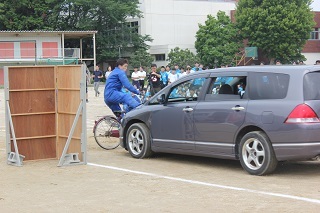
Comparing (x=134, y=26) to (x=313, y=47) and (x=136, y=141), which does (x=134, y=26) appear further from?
(x=136, y=141)

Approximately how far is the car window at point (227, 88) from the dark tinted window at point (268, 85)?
22cm

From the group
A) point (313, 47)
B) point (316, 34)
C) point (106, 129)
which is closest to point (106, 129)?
point (106, 129)

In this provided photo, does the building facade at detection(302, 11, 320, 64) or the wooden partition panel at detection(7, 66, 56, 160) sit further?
the building facade at detection(302, 11, 320, 64)

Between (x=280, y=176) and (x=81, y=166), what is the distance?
3.50m

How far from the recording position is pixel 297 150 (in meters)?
8.02

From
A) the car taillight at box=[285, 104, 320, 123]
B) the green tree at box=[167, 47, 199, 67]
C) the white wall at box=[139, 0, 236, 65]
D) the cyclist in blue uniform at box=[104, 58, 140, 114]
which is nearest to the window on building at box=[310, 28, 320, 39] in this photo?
the white wall at box=[139, 0, 236, 65]

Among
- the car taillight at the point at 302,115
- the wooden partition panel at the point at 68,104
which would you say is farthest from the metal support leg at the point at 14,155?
the car taillight at the point at 302,115

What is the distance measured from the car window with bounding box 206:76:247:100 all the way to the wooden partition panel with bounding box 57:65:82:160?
7.88 ft

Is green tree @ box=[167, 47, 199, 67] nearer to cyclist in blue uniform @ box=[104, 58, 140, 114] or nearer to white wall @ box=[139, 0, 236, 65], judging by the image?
white wall @ box=[139, 0, 236, 65]

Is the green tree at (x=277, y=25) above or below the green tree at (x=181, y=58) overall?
above

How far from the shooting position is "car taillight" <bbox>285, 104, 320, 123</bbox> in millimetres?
7988

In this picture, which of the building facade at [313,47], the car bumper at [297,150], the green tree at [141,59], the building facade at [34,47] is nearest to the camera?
the car bumper at [297,150]

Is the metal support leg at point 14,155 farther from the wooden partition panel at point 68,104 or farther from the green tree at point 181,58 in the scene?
the green tree at point 181,58

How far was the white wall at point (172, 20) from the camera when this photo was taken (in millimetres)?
75438
